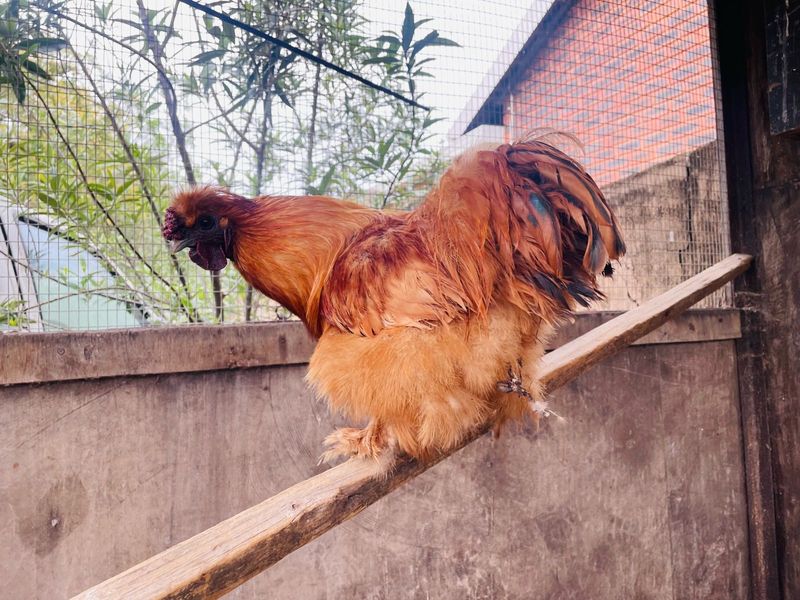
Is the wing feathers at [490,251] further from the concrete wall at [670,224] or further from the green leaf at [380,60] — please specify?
the concrete wall at [670,224]

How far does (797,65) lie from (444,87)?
1.48 m

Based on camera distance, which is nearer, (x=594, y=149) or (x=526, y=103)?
(x=526, y=103)

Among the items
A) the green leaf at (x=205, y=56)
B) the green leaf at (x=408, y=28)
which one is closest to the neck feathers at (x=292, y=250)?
the green leaf at (x=205, y=56)

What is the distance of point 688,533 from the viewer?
8.91 ft

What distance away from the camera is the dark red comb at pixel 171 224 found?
1.43m

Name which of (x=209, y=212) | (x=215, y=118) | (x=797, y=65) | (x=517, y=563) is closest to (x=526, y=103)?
(x=797, y=65)

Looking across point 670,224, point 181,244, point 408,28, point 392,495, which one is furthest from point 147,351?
point 670,224

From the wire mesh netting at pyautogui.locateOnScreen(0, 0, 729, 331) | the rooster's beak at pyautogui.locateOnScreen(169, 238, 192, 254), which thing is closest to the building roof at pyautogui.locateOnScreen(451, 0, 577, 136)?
the wire mesh netting at pyautogui.locateOnScreen(0, 0, 729, 331)

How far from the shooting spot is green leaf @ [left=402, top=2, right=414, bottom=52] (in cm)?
233

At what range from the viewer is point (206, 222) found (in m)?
1.48

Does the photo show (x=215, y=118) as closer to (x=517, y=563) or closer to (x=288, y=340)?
(x=288, y=340)

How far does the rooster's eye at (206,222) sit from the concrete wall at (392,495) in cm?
58

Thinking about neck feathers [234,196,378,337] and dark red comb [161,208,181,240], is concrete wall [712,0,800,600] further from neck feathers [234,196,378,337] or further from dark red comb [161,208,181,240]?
dark red comb [161,208,181,240]

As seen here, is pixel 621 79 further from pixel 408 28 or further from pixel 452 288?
pixel 452 288
